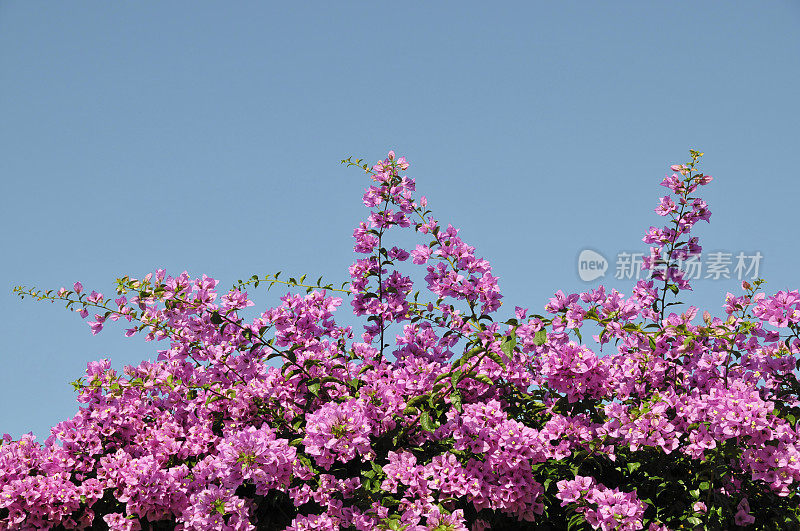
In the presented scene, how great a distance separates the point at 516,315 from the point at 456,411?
62 cm

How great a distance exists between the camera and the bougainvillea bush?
315cm

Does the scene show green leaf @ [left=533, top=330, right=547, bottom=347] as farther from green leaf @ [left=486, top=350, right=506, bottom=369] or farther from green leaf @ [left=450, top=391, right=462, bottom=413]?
green leaf @ [left=450, top=391, right=462, bottom=413]

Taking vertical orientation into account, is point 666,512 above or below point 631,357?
below

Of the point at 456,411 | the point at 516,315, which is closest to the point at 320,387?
the point at 456,411

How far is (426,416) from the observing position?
317 cm

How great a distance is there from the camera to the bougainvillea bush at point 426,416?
124 inches

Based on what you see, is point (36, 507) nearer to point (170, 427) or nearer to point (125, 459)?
point (125, 459)

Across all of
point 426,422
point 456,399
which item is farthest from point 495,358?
point 426,422

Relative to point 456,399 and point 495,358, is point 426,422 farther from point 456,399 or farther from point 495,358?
point 495,358

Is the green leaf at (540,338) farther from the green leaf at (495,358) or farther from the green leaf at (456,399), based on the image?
the green leaf at (456,399)

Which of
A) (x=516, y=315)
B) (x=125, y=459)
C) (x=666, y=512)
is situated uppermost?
(x=516, y=315)

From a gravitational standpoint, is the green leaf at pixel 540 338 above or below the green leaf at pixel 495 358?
below

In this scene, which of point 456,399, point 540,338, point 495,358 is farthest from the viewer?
point 495,358

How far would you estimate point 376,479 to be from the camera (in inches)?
128
